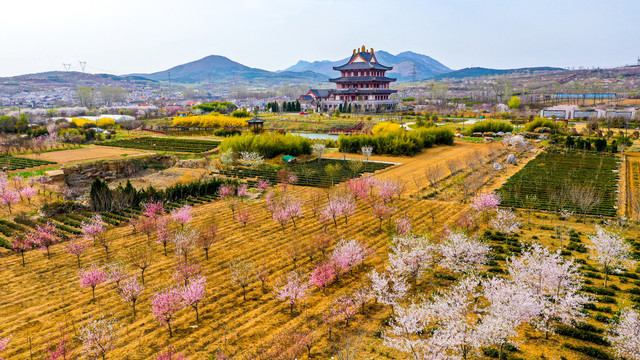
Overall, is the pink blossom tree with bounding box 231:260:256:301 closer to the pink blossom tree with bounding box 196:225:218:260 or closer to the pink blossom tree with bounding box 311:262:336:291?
the pink blossom tree with bounding box 196:225:218:260

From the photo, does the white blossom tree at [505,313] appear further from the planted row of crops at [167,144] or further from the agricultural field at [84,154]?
the agricultural field at [84,154]

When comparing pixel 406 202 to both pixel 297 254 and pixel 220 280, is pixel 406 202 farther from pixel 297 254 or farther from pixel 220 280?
pixel 220 280

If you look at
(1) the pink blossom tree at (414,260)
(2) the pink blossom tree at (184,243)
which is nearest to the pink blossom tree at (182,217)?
(2) the pink blossom tree at (184,243)

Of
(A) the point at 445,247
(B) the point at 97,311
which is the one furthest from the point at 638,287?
(B) the point at 97,311

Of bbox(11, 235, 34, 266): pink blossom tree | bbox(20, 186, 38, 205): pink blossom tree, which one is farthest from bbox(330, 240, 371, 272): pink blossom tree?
bbox(20, 186, 38, 205): pink blossom tree

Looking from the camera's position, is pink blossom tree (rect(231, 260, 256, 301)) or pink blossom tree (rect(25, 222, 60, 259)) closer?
pink blossom tree (rect(231, 260, 256, 301))

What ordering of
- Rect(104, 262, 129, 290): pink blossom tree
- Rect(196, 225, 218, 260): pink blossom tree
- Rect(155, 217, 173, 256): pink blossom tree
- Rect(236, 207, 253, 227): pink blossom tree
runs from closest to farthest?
1. Rect(104, 262, 129, 290): pink blossom tree
2. Rect(196, 225, 218, 260): pink blossom tree
3. Rect(155, 217, 173, 256): pink blossom tree
4. Rect(236, 207, 253, 227): pink blossom tree

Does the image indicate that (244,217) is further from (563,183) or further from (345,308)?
(563,183)
